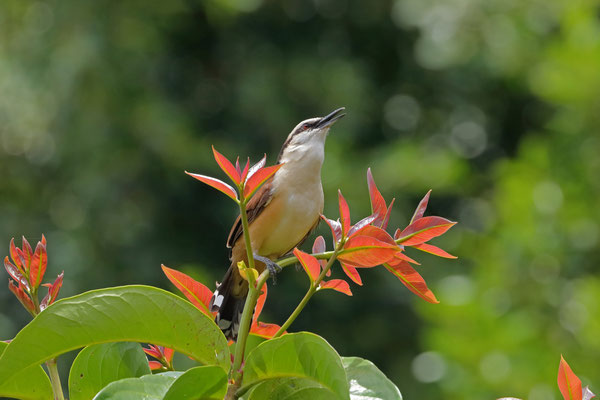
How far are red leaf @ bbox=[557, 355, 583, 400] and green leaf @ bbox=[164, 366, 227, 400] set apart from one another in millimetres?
565

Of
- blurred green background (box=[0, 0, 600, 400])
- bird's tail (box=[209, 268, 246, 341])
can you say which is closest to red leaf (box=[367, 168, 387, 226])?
bird's tail (box=[209, 268, 246, 341])

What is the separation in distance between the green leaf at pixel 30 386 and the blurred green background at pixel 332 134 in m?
5.56

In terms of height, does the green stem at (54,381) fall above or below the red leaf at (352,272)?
below

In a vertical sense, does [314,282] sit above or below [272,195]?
above

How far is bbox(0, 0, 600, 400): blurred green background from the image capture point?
701 cm

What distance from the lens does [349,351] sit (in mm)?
10445

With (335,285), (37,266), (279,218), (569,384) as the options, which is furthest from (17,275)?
(279,218)

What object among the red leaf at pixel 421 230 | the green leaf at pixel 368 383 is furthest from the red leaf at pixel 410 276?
the green leaf at pixel 368 383

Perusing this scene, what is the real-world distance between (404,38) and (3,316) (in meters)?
7.66

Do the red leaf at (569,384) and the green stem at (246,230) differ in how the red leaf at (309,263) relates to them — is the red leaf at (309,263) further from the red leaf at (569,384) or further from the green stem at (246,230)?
the red leaf at (569,384)

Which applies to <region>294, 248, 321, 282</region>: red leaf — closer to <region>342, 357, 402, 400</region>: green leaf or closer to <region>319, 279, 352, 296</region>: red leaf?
<region>319, 279, 352, 296</region>: red leaf

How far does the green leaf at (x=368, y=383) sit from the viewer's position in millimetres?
1096

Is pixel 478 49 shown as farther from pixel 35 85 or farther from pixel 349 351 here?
pixel 35 85

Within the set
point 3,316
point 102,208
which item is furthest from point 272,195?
point 3,316
